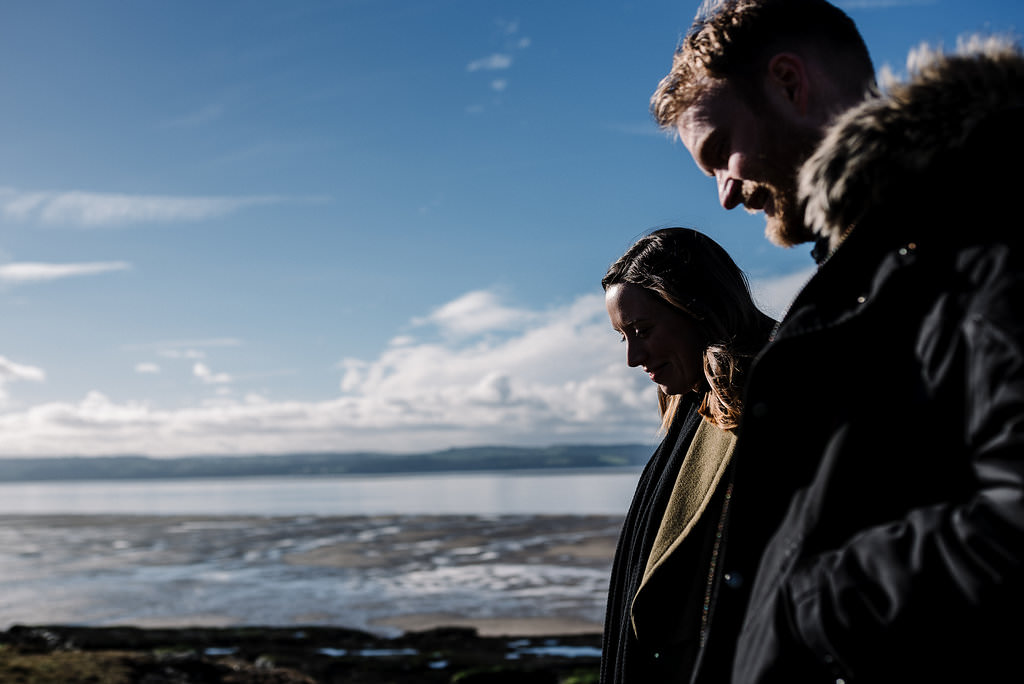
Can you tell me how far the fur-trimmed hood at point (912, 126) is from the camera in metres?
1.32

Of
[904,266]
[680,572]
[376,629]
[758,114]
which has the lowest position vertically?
[376,629]

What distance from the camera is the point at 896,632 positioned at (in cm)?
120

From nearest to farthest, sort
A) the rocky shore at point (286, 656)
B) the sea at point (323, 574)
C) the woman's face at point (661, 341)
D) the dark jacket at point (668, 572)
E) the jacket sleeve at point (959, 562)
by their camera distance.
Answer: the jacket sleeve at point (959, 562), the dark jacket at point (668, 572), the woman's face at point (661, 341), the rocky shore at point (286, 656), the sea at point (323, 574)

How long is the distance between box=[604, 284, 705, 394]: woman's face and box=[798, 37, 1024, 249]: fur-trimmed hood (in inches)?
56.0

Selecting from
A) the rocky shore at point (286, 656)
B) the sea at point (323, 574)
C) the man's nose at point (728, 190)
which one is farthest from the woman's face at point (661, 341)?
the sea at point (323, 574)

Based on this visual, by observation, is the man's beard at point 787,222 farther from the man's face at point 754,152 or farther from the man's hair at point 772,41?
the man's hair at point 772,41

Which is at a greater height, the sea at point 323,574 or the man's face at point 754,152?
the man's face at point 754,152

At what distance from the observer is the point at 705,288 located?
283cm

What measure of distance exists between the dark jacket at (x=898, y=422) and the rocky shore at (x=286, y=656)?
10090mm

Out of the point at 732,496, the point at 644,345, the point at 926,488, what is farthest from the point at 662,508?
the point at 926,488

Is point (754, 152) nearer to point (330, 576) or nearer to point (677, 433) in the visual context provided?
point (677, 433)

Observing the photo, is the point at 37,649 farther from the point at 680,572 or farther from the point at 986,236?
the point at 986,236

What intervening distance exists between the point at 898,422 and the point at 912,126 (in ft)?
1.57

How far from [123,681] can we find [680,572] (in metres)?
9.75
